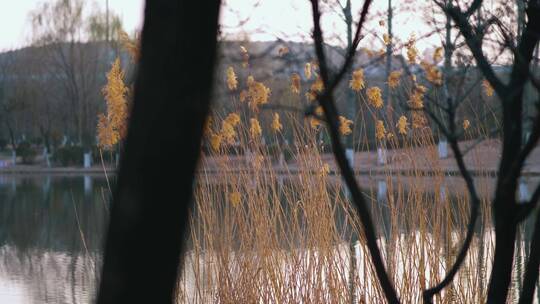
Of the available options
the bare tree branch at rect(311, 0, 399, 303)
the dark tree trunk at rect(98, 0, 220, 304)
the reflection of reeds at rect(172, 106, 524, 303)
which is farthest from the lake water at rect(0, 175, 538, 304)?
the dark tree trunk at rect(98, 0, 220, 304)

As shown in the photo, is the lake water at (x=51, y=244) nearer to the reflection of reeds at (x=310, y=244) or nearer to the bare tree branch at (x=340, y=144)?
the reflection of reeds at (x=310, y=244)

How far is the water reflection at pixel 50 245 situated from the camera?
8156 mm

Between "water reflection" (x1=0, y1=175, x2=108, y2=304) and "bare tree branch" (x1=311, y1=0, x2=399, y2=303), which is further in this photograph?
"water reflection" (x1=0, y1=175, x2=108, y2=304)

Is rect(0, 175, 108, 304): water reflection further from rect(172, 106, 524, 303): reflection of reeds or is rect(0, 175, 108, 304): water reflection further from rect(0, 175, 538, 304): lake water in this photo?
rect(172, 106, 524, 303): reflection of reeds

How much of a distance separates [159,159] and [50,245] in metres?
10.8

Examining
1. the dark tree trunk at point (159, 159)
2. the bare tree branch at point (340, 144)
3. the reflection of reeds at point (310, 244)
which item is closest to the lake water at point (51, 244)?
the reflection of reeds at point (310, 244)

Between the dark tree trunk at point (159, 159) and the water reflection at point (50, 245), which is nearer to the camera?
the dark tree trunk at point (159, 159)

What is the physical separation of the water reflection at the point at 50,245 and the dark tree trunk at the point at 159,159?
3.37 metres

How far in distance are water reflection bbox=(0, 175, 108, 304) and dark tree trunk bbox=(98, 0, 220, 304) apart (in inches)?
133

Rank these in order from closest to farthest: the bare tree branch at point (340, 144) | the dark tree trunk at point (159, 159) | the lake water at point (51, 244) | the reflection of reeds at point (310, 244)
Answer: the dark tree trunk at point (159, 159) → the bare tree branch at point (340, 144) → the reflection of reeds at point (310, 244) → the lake water at point (51, 244)

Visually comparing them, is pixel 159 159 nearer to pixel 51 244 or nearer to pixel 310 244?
pixel 310 244

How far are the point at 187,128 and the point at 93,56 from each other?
36364mm

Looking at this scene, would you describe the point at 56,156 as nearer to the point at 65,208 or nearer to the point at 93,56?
the point at 93,56

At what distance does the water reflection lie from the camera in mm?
8156
